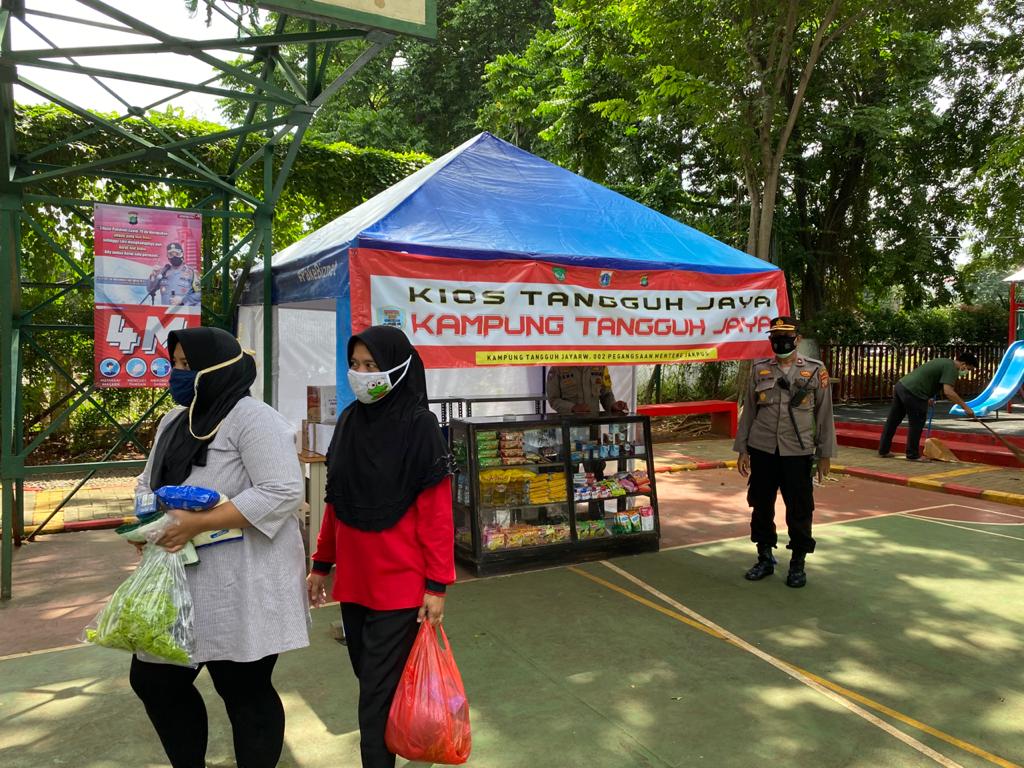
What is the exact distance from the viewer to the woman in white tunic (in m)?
2.59

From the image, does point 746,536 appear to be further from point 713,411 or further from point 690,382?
point 690,382

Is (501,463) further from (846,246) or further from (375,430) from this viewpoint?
(846,246)

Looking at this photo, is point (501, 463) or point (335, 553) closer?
point (335, 553)

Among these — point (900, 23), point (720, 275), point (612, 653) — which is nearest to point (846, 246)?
point (900, 23)

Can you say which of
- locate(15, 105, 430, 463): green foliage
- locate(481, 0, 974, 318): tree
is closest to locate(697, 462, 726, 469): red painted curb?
locate(481, 0, 974, 318): tree

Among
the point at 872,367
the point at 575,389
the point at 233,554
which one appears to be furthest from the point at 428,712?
the point at 872,367

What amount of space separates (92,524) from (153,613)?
6.12 m

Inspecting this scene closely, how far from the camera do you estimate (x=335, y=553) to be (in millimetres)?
3100

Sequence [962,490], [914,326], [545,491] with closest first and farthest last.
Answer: [545,491]
[962,490]
[914,326]

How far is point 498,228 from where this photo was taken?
5852 millimetres

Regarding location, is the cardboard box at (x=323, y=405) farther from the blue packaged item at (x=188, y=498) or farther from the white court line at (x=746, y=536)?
the blue packaged item at (x=188, y=498)

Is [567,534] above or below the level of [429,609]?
below

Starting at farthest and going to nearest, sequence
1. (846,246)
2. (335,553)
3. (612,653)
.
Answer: (846,246) → (612,653) → (335,553)

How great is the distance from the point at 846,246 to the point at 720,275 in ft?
50.5
